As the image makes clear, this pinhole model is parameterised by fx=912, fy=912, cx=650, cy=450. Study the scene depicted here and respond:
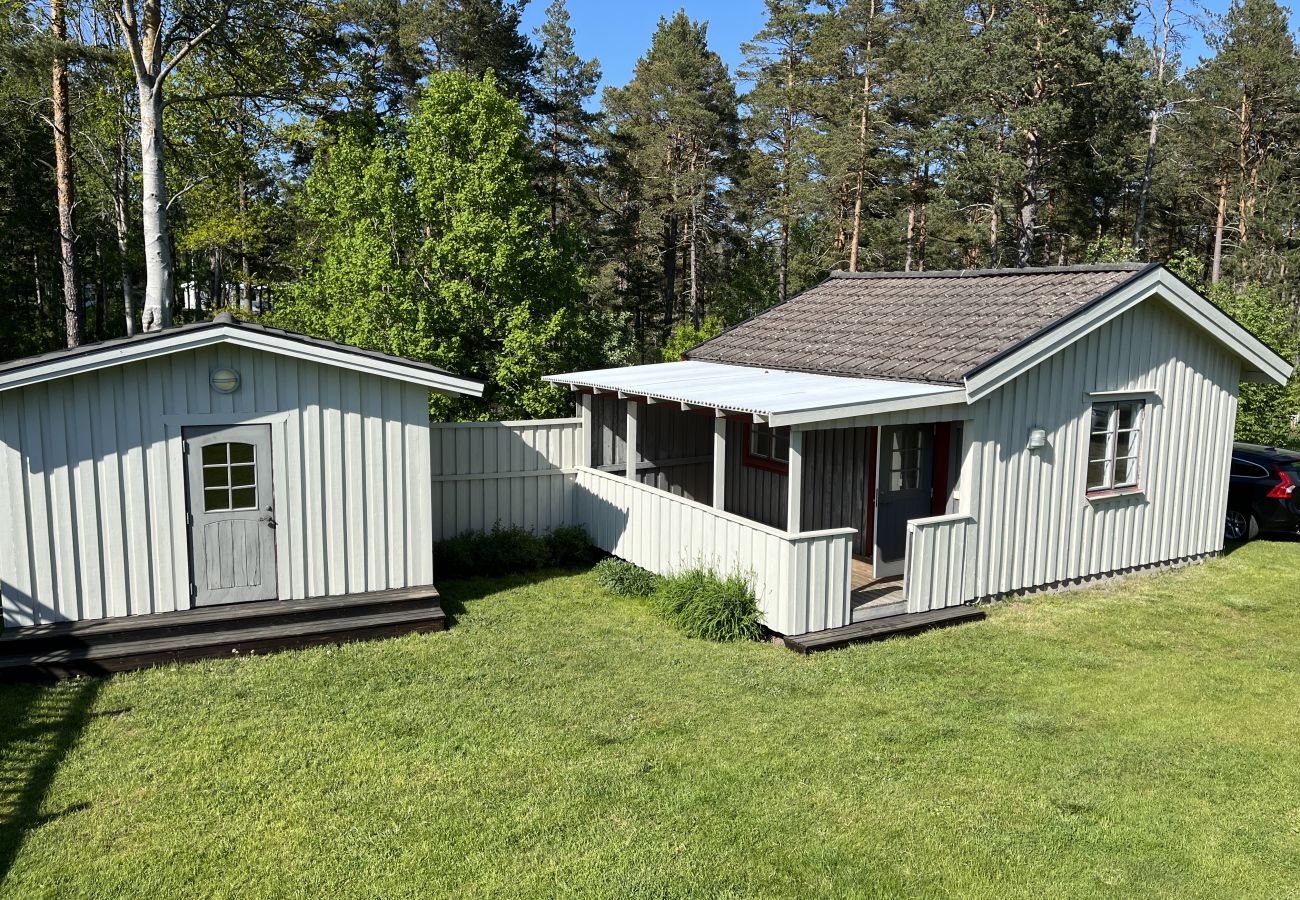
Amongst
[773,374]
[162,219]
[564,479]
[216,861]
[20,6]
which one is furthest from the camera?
[20,6]

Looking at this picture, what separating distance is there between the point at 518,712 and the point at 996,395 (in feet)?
20.3

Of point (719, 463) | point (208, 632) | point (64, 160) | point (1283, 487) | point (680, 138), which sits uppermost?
point (680, 138)

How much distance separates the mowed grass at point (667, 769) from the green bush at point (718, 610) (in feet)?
0.76

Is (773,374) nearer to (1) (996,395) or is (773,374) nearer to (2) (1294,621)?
(1) (996,395)

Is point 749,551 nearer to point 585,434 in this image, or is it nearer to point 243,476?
point 585,434

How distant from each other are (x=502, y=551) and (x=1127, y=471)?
798 cm

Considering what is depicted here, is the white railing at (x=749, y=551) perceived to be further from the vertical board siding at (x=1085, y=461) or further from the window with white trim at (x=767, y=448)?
the window with white trim at (x=767, y=448)

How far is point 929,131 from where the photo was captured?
2753 centimetres

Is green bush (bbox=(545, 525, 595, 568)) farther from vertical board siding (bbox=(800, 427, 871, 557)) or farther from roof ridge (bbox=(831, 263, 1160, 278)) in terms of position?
roof ridge (bbox=(831, 263, 1160, 278))

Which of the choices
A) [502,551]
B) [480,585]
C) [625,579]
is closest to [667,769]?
[625,579]

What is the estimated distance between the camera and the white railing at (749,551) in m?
8.80

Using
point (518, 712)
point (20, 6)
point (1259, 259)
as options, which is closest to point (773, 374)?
point (518, 712)

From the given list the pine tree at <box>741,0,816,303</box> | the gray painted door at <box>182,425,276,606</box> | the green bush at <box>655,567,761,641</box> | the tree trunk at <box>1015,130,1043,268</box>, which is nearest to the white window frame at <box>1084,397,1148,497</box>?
the green bush at <box>655,567,761,641</box>

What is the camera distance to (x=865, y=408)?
893 cm
